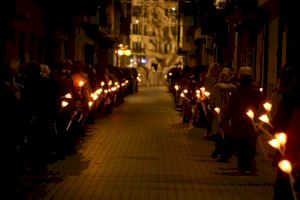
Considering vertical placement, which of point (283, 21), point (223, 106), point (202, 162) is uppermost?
point (283, 21)

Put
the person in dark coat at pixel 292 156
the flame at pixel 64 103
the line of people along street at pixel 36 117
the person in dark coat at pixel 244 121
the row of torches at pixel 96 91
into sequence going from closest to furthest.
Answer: the person in dark coat at pixel 292 156 → the line of people along street at pixel 36 117 → the person in dark coat at pixel 244 121 → the flame at pixel 64 103 → the row of torches at pixel 96 91

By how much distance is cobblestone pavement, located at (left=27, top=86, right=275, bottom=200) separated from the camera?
11820mm

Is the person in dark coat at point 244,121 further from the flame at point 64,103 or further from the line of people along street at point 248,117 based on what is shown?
the flame at point 64,103

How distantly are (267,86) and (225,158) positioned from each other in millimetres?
10409

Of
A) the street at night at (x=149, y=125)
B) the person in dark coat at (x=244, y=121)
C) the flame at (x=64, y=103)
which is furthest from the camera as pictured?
the flame at (x=64, y=103)

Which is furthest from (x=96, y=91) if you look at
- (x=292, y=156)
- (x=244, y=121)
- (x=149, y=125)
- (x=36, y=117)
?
(x=292, y=156)

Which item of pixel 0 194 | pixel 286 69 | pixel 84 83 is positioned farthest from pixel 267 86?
pixel 0 194

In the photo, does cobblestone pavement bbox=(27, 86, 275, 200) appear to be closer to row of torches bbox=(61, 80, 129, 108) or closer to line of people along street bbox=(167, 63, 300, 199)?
line of people along street bbox=(167, 63, 300, 199)

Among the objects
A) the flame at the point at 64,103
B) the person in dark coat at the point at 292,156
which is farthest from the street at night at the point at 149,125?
the flame at the point at 64,103

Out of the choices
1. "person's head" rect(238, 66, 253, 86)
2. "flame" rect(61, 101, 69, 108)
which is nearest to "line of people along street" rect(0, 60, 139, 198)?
"flame" rect(61, 101, 69, 108)

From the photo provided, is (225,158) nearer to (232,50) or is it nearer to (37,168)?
(37,168)

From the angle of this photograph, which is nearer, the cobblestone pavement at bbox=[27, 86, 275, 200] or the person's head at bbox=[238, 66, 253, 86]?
the cobblestone pavement at bbox=[27, 86, 275, 200]

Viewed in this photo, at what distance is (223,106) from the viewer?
1681cm

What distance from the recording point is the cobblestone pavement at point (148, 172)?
11820 millimetres
